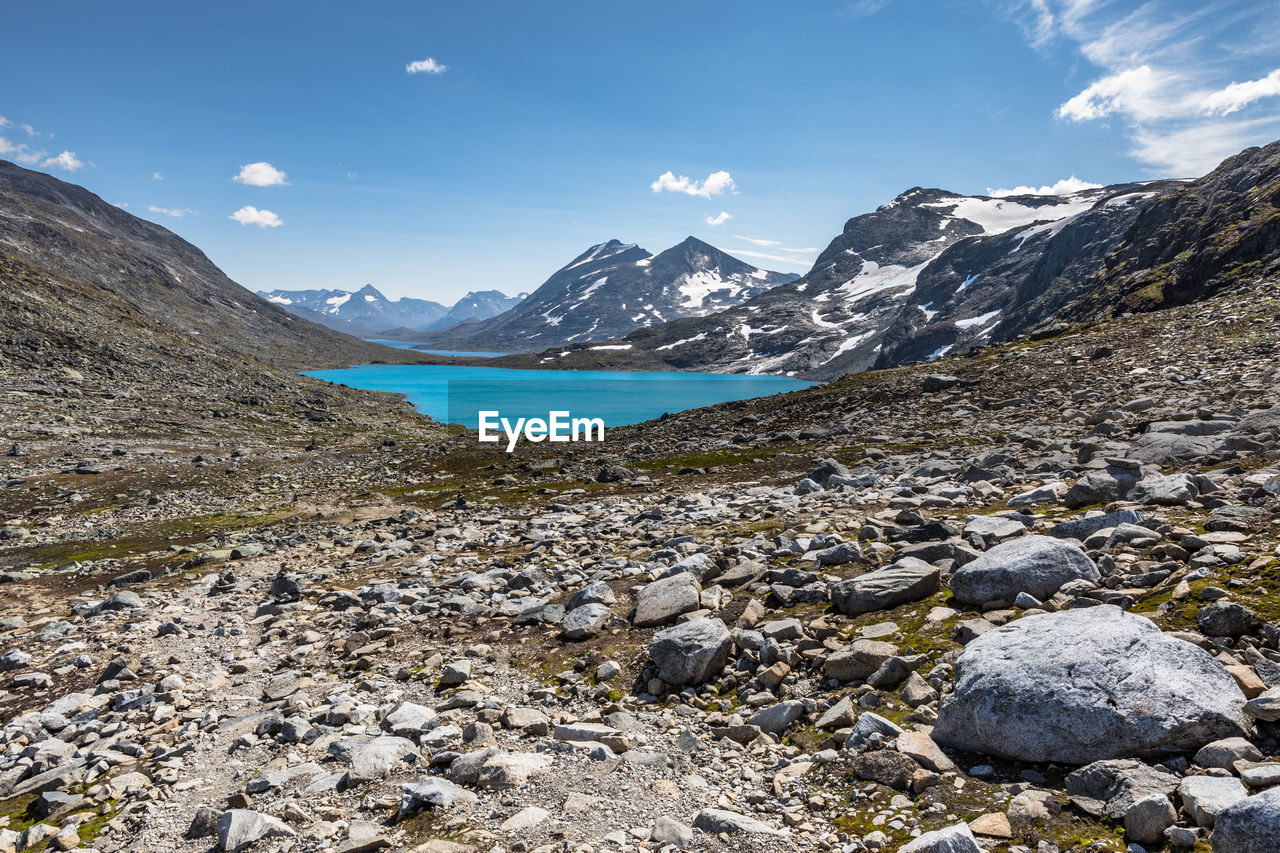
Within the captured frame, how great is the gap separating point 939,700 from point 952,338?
213 m

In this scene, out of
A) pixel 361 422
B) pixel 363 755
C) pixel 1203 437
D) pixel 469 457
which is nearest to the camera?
pixel 363 755

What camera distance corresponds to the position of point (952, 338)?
19500 cm

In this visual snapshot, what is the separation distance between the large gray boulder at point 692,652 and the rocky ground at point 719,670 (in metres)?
0.05

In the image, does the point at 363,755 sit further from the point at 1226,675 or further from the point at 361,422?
the point at 361,422

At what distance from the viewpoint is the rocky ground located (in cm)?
594

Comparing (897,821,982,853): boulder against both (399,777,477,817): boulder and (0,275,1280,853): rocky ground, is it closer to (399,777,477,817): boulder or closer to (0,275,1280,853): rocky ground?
(0,275,1280,853): rocky ground

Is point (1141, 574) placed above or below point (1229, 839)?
above

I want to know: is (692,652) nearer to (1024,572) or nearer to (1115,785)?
(1024,572)

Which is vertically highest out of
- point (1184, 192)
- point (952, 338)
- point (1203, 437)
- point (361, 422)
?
point (1184, 192)

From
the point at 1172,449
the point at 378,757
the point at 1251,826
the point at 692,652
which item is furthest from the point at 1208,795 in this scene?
the point at 1172,449

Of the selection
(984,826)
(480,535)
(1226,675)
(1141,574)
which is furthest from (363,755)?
(480,535)

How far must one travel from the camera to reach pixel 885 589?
10125 mm

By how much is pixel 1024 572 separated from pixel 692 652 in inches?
200

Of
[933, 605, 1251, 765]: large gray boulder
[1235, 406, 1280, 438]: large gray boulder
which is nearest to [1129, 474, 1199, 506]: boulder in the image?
[1235, 406, 1280, 438]: large gray boulder
